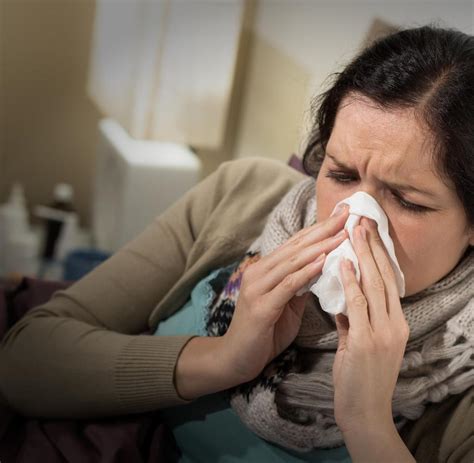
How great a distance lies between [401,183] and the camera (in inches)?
33.9

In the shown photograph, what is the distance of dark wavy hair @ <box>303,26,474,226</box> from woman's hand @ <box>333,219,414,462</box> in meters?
0.17

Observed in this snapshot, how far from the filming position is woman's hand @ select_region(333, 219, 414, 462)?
0.80 meters

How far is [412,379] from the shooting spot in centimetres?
95

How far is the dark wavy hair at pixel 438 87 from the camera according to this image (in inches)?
33.7

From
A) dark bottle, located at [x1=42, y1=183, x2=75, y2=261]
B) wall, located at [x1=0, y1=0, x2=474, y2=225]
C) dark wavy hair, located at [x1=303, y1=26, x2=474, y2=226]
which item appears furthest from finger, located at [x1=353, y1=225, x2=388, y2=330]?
dark bottle, located at [x1=42, y1=183, x2=75, y2=261]

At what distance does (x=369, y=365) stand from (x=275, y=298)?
0.15 metres

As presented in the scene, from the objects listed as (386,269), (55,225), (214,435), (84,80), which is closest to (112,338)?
(214,435)

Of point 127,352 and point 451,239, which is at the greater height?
point 451,239

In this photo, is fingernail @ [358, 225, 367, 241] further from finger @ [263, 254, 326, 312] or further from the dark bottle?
the dark bottle

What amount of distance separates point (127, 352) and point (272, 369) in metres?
0.21

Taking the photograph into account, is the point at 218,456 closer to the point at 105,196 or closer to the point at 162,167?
the point at 162,167

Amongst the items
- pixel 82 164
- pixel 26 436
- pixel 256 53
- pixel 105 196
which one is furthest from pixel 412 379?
pixel 82 164

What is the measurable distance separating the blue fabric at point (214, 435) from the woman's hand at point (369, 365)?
19cm

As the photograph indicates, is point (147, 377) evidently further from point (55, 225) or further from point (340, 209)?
point (55, 225)
